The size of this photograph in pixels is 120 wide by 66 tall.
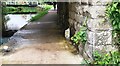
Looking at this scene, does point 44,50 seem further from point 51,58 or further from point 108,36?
point 108,36

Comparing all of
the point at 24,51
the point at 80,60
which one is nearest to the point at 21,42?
the point at 24,51

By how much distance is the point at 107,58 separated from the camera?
9.93 feet

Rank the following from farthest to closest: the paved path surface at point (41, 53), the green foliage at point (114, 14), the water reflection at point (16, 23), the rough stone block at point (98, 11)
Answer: the water reflection at point (16, 23), the paved path surface at point (41, 53), the rough stone block at point (98, 11), the green foliage at point (114, 14)

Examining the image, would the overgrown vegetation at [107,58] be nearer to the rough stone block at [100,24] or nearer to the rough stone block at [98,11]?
the rough stone block at [100,24]

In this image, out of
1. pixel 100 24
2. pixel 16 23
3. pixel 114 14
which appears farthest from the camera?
pixel 16 23

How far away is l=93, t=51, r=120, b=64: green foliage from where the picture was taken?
2.99 meters

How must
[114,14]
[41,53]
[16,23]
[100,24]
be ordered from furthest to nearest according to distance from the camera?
[16,23] → [41,53] → [100,24] → [114,14]

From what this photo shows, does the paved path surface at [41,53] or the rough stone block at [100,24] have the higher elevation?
the rough stone block at [100,24]

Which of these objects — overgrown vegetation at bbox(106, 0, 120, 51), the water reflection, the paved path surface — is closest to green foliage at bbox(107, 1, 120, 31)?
overgrown vegetation at bbox(106, 0, 120, 51)

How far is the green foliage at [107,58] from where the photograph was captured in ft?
9.82

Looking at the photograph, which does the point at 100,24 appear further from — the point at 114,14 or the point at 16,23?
the point at 16,23

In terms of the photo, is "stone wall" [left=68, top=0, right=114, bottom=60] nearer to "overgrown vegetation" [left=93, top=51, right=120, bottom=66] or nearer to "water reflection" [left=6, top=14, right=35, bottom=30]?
"overgrown vegetation" [left=93, top=51, right=120, bottom=66]

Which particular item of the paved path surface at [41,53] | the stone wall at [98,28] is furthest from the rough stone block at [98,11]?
the paved path surface at [41,53]

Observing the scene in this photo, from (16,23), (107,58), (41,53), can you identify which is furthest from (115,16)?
(16,23)
